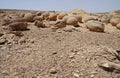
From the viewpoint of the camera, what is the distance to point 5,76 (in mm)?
3684

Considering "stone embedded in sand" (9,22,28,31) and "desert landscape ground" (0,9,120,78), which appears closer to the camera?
"desert landscape ground" (0,9,120,78)

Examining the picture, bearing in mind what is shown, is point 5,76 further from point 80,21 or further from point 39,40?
point 80,21

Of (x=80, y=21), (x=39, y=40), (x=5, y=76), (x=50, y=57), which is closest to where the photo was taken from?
(x=5, y=76)

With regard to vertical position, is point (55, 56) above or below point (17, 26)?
below

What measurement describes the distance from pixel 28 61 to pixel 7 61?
458mm

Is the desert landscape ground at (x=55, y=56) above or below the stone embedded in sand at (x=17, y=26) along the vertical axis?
below

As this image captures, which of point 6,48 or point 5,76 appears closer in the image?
point 5,76

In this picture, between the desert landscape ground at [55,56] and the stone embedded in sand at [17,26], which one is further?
the stone embedded in sand at [17,26]

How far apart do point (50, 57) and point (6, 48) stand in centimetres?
119

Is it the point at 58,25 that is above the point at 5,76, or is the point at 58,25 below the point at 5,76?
above

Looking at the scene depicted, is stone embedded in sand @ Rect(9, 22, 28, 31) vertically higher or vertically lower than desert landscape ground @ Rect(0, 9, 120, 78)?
higher

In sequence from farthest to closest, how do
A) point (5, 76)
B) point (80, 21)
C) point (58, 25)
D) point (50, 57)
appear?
point (80, 21)
point (58, 25)
point (50, 57)
point (5, 76)

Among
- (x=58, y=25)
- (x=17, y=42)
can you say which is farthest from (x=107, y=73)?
(x=58, y=25)

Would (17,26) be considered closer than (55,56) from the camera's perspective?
No
